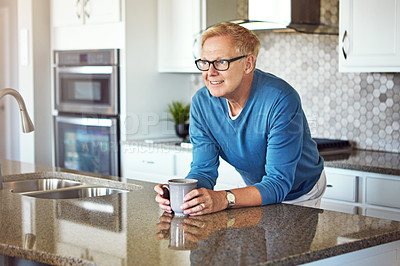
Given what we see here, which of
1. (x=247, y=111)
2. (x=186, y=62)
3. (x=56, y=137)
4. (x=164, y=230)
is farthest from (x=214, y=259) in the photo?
(x=56, y=137)

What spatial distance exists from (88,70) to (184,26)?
84cm

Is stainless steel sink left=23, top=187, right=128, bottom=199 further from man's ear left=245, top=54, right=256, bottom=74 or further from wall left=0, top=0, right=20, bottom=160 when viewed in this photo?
wall left=0, top=0, right=20, bottom=160

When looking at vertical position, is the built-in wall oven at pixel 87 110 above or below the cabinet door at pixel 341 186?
above

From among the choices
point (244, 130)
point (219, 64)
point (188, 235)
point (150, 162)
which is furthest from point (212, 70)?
point (150, 162)

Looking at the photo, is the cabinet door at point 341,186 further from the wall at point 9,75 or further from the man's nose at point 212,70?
the wall at point 9,75

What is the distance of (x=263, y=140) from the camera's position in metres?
2.07

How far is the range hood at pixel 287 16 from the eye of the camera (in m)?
3.61

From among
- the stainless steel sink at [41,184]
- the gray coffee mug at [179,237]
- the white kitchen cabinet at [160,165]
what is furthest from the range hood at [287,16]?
the gray coffee mug at [179,237]

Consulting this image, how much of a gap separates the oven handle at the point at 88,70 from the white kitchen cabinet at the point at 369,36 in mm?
1783

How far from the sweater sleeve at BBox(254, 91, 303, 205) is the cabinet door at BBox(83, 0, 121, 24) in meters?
2.58

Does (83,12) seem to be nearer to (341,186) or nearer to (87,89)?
(87,89)

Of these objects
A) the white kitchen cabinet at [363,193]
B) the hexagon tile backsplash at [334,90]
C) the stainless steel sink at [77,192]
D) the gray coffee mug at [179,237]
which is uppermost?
the hexagon tile backsplash at [334,90]

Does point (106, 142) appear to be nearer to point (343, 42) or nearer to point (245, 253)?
point (343, 42)

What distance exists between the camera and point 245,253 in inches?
56.3
